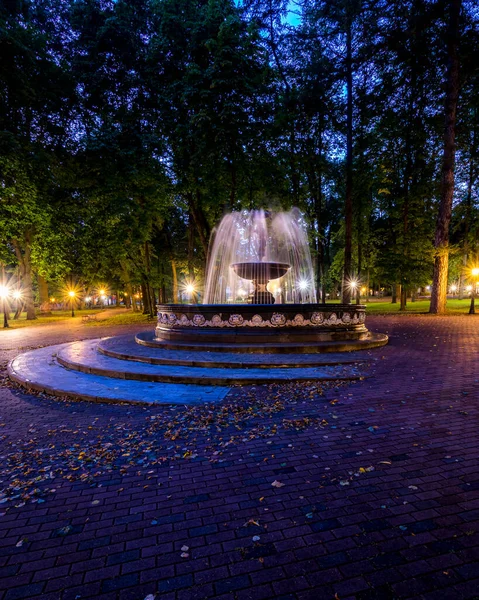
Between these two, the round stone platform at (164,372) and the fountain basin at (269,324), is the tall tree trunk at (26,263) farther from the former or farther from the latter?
the fountain basin at (269,324)

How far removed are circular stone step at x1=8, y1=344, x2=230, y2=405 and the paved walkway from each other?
506 millimetres

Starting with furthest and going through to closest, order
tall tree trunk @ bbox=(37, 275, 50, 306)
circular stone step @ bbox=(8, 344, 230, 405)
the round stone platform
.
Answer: tall tree trunk @ bbox=(37, 275, 50, 306)
the round stone platform
circular stone step @ bbox=(8, 344, 230, 405)

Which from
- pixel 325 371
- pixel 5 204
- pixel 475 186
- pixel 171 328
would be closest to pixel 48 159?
pixel 5 204

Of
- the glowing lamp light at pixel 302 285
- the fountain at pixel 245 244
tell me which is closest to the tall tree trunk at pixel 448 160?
the fountain at pixel 245 244

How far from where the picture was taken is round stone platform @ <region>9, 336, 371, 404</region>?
6746 mm

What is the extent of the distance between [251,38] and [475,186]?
23.0 m

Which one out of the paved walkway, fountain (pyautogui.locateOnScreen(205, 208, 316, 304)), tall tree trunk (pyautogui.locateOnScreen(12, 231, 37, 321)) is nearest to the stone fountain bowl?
fountain (pyautogui.locateOnScreen(205, 208, 316, 304))

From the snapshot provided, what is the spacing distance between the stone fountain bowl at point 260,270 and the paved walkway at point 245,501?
28.8ft

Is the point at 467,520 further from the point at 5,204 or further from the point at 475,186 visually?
Answer: the point at 475,186

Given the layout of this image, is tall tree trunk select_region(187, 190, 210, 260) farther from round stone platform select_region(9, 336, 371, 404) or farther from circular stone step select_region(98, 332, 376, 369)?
round stone platform select_region(9, 336, 371, 404)

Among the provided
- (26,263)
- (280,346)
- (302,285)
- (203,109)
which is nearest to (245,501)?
(280,346)

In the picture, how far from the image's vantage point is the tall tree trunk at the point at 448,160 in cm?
1972

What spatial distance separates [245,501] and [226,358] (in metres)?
5.91

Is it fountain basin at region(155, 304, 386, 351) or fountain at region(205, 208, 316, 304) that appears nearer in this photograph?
fountain basin at region(155, 304, 386, 351)
